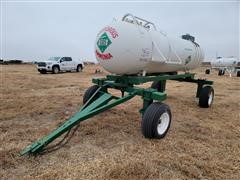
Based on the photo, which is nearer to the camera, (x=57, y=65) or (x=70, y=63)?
(x=57, y=65)

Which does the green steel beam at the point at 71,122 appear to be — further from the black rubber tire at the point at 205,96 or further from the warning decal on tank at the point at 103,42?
the black rubber tire at the point at 205,96

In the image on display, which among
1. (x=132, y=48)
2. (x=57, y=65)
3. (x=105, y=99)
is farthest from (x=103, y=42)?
(x=57, y=65)

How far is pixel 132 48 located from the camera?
4691 millimetres

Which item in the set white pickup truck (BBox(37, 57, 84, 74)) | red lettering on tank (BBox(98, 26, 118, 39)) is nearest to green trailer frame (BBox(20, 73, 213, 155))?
red lettering on tank (BBox(98, 26, 118, 39))

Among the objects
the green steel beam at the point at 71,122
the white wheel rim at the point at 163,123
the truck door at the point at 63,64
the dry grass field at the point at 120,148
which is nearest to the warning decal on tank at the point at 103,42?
the green steel beam at the point at 71,122

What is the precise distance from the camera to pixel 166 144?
4.23m

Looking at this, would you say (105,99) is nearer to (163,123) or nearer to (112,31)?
(163,123)

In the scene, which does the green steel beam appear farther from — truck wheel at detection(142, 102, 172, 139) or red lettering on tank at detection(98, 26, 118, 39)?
red lettering on tank at detection(98, 26, 118, 39)

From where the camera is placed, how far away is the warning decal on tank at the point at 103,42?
472 centimetres

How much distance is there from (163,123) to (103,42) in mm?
1986

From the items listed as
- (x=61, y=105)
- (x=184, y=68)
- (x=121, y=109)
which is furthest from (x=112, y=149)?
(x=184, y=68)

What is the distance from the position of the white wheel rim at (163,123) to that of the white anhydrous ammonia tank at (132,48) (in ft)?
3.83

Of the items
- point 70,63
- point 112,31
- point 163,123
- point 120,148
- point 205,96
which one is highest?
point 112,31

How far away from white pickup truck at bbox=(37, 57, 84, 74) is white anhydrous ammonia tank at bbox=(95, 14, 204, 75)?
17626 millimetres
